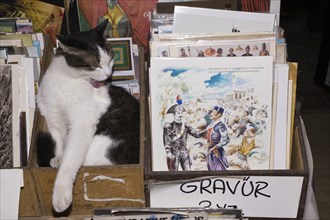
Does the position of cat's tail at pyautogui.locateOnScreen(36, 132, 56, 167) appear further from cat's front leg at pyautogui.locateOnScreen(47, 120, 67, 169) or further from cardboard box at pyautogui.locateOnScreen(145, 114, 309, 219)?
cardboard box at pyautogui.locateOnScreen(145, 114, 309, 219)

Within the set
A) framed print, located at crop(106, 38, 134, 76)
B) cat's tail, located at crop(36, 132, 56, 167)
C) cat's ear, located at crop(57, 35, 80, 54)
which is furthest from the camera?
framed print, located at crop(106, 38, 134, 76)

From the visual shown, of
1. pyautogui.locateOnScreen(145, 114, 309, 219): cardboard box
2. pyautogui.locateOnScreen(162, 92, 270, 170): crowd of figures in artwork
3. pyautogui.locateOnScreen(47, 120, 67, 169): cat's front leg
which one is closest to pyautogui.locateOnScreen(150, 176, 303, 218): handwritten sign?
pyautogui.locateOnScreen(145, 114, 309, 219): cardboard box

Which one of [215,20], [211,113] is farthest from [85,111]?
[215,20]

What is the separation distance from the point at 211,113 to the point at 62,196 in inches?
17.7

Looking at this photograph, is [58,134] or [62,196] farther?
[58,134]

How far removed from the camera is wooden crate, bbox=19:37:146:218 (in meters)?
1.11

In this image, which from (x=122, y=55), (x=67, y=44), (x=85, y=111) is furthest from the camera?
(x=122, y=55)

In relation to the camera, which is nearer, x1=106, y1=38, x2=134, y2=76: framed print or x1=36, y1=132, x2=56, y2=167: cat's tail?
x1=36, y1=132, x2=56, y2=167: cat's tail

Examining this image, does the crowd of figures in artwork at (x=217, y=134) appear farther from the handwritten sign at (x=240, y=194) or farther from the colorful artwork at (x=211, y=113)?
the handwritten sign at (x=240, y=194)

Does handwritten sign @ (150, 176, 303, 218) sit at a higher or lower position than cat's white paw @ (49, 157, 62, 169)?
lower

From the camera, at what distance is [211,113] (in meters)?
1.19

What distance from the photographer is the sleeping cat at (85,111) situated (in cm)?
116

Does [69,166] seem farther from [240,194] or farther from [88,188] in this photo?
[240,194]

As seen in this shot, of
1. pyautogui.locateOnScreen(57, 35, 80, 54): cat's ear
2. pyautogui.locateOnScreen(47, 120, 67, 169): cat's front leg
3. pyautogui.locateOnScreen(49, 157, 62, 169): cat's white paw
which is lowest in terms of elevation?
pyautogui.locateOnScreen(49, 157, 62, 169): cat's white paw
